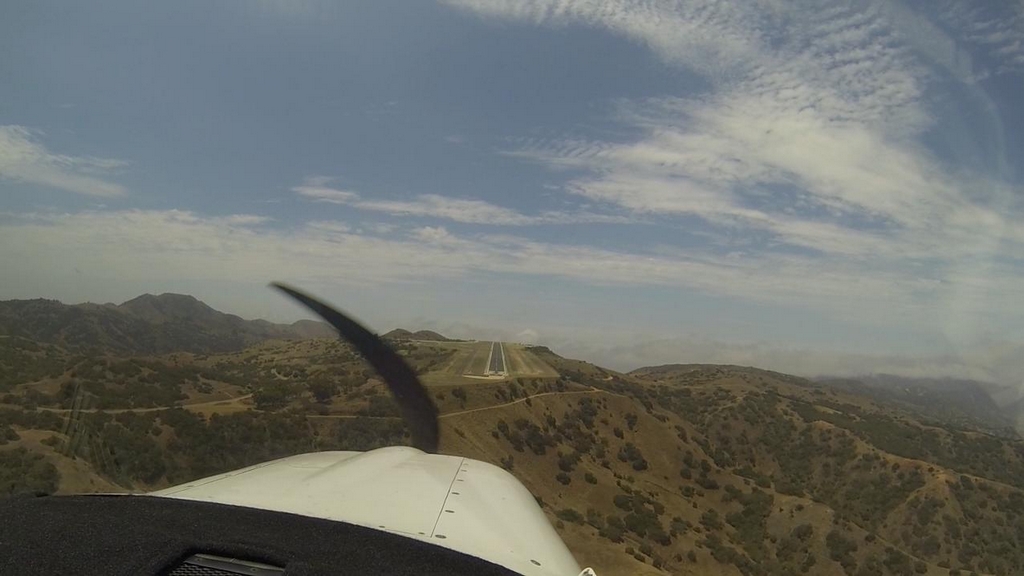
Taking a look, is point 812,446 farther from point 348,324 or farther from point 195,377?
point 348,324

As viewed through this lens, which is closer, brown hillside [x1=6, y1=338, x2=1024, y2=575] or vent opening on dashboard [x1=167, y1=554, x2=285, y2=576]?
vent opening on dashboard [x1=167, y1=554, x2=285, y2=576]

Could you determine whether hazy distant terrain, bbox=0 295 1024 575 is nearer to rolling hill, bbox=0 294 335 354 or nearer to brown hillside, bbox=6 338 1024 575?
brown hillside, bbox=6 338 1024 575

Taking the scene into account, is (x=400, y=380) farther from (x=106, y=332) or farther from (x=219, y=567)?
(x=106, y=332)

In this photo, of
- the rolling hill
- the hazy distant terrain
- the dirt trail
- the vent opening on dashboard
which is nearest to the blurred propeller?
the hazy distant terrain

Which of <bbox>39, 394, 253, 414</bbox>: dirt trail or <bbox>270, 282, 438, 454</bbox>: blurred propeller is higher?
<bbox>270, 282, 438, 454</bbox>: blurred propeller

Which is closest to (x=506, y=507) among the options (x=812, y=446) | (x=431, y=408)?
(x=431, y=408)

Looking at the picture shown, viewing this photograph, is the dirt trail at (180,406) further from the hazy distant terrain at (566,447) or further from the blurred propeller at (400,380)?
the blurred propeller at (400,380)

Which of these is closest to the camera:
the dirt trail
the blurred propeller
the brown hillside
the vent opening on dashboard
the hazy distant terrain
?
the vent opening on dashboard
